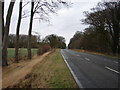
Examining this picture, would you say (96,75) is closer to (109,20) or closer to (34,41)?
(109,20)

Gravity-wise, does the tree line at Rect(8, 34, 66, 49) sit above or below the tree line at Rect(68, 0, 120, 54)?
below

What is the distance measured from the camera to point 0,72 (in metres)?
13.4

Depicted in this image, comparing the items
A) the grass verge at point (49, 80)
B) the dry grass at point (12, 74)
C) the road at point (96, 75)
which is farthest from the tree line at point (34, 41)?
the road at point (96, 75)

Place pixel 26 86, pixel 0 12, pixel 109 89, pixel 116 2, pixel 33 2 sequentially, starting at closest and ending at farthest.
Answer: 1. pixel 109 89
2. pixel 26 86
3. pixel 0 12
4. pixel 33 2
5. pixel 116 2

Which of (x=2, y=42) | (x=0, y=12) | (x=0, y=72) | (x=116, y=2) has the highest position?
(x=116, y=2)

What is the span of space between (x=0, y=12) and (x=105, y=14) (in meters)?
25.2

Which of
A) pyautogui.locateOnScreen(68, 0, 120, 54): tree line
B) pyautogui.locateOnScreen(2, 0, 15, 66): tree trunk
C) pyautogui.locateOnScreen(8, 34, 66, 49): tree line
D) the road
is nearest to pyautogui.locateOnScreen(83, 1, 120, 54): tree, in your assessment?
pyautogui.locateOnScreen(68, 0, 120, 54): tree line

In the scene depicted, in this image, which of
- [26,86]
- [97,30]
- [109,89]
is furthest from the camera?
[97,30]

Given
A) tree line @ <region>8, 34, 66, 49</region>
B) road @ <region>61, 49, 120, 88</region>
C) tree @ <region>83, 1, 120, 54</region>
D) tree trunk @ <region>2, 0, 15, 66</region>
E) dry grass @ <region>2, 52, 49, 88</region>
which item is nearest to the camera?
road @ <region>61, 49, 120, 88</region>

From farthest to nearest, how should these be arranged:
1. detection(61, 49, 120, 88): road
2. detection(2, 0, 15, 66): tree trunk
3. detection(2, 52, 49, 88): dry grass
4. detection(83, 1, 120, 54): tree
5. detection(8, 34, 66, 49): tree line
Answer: detection(8, 34, 66, 49): tree line → detection(83, 1, 120, 54): tree → detection(2, 0, 15, 66): tree trunk → detection(2, 52, 49, 88): dry grass → detection(61, 49, 120, 88): road

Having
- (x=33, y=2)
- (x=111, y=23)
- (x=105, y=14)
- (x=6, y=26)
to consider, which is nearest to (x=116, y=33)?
(x=111, y=23)

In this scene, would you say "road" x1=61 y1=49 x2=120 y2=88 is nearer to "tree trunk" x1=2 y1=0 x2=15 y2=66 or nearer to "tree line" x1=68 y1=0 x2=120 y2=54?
"tree trunk" x1=2 y1=0 x2=15 y2=66

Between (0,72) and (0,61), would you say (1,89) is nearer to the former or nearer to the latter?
(0,72)

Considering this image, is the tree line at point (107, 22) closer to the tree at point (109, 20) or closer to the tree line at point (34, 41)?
the tree at point (109, 20)
